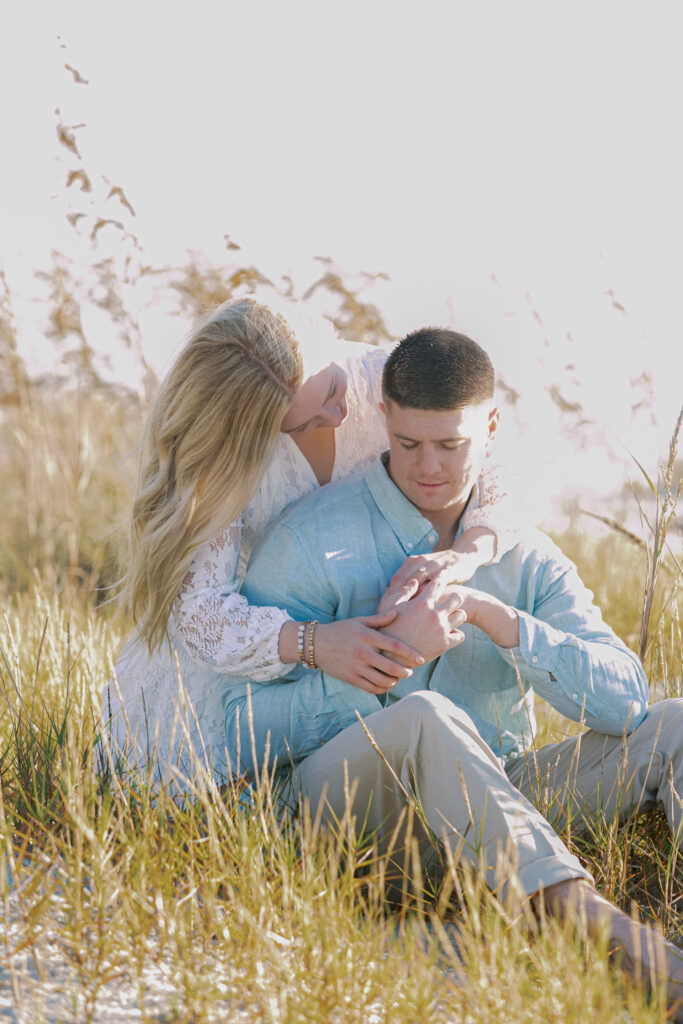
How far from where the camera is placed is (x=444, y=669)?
9.27ft

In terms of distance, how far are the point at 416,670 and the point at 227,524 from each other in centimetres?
65

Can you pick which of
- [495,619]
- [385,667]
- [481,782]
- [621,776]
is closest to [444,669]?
[495,619]

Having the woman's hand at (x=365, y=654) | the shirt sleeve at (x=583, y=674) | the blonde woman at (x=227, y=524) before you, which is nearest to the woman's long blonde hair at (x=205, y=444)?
the blonde woman at (x=227, y=524)

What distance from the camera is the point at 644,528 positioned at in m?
3.22

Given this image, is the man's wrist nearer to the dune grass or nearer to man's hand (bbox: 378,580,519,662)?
man's hand (bbox: 378,580,519,662)

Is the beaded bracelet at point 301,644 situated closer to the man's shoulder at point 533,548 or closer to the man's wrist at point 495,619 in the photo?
the man's wrist at point 495,619

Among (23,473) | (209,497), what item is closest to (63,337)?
(23,473)

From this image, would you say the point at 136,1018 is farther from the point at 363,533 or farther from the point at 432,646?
the point at 363,533

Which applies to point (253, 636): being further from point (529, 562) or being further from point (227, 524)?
point (529, 562)

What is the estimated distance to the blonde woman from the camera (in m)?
2.58

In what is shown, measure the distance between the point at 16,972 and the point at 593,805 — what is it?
1.52 m

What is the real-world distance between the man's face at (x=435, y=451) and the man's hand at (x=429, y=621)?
339 mm

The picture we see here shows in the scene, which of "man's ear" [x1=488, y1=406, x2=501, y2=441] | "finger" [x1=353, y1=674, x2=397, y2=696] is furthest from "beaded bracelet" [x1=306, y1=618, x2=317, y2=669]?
"man's ear" [x1=488, y1=406, x2=501, y2=441]

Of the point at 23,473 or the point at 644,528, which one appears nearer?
the point at 644,528
